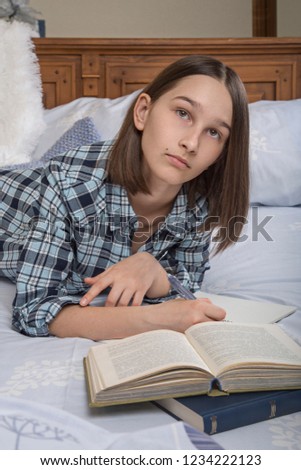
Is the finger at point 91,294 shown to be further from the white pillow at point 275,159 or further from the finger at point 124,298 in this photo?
the white pillow at point 275,159

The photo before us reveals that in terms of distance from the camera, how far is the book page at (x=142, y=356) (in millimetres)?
707

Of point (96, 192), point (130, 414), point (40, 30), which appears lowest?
point (130, 414)

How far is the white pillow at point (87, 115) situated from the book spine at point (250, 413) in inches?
52.4

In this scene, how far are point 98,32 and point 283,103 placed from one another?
3.28 feet

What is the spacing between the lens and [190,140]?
3.53 feet

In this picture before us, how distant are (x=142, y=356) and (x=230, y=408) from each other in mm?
129

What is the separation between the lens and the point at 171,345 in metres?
0.78

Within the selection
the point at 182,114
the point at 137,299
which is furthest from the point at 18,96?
the point at 137,299

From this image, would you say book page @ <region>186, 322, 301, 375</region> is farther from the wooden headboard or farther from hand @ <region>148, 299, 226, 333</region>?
the wooden headboard

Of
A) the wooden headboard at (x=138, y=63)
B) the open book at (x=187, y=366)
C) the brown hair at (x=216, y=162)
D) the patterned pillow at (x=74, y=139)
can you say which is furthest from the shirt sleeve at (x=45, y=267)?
the wooden headboard at (x=138, y=63)

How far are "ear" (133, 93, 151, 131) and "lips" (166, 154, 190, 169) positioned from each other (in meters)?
0.13

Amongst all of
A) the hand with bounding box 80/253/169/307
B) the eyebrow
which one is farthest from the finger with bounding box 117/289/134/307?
the eyebrow
